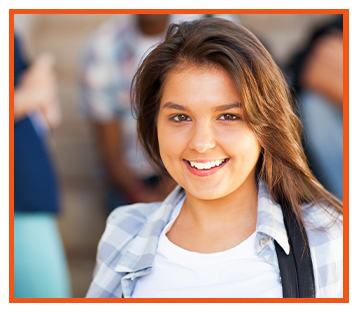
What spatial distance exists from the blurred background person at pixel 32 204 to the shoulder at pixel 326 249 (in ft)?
4.88

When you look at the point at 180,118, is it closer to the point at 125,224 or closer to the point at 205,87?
the point at 205,87

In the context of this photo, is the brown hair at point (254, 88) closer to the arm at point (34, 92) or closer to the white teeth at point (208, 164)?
the white teeth at point (208, 164)

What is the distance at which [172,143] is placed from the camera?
1238mm

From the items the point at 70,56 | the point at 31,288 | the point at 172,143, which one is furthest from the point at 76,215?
the point at 172,143

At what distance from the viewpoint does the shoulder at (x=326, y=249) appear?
3.83ft

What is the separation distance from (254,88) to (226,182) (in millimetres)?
293

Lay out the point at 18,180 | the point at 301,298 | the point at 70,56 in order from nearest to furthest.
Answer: the point at 301,298, the point at 18,180, the point at 70,56

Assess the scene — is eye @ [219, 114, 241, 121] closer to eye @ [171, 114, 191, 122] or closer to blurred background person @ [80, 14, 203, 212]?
eye @ [171, 114, 191, 122]

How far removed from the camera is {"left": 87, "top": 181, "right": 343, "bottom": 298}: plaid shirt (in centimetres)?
119

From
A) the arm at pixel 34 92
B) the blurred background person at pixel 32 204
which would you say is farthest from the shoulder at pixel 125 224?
the arm at pixel 34 92

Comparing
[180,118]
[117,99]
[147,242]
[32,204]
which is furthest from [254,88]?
[117,99]

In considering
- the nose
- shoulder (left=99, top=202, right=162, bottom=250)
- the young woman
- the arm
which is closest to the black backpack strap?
the young woman

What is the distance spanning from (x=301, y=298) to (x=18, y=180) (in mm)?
1597

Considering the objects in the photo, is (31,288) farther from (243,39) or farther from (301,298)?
(243,39)
